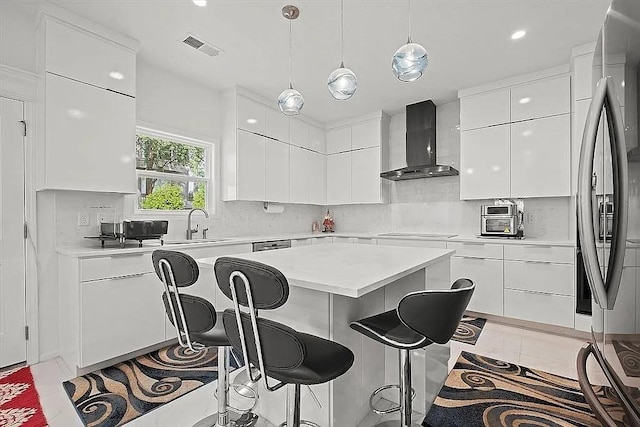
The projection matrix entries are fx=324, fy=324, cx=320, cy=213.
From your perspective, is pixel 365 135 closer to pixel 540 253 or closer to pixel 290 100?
pixel 540 253

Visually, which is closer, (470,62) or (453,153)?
(470,62)

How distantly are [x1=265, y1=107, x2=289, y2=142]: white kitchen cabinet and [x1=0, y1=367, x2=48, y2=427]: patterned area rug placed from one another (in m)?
3.41

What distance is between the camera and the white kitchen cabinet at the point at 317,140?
207 inches

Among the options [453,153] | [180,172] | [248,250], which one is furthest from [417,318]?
[453,153]

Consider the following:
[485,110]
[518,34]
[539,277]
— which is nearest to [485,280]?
[539,277]

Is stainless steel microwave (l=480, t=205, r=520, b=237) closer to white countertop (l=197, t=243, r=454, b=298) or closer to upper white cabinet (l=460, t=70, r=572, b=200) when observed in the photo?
upper white cabinet (l=460, t=70, r=572, b=200)

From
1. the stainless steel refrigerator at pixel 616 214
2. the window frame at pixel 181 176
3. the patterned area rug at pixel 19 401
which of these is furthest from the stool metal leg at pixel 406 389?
the window frame at pixel 181 176

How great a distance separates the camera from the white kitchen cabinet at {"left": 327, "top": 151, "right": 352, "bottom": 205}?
5.33 meters

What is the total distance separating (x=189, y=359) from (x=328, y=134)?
4.05 metres

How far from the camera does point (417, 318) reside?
129 cm

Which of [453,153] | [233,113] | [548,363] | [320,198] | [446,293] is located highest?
[233,113]

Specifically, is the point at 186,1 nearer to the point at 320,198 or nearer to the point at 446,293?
the point at 446,293

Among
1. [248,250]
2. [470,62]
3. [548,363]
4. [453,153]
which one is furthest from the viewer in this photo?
[453,153]

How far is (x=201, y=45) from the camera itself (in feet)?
9.99
